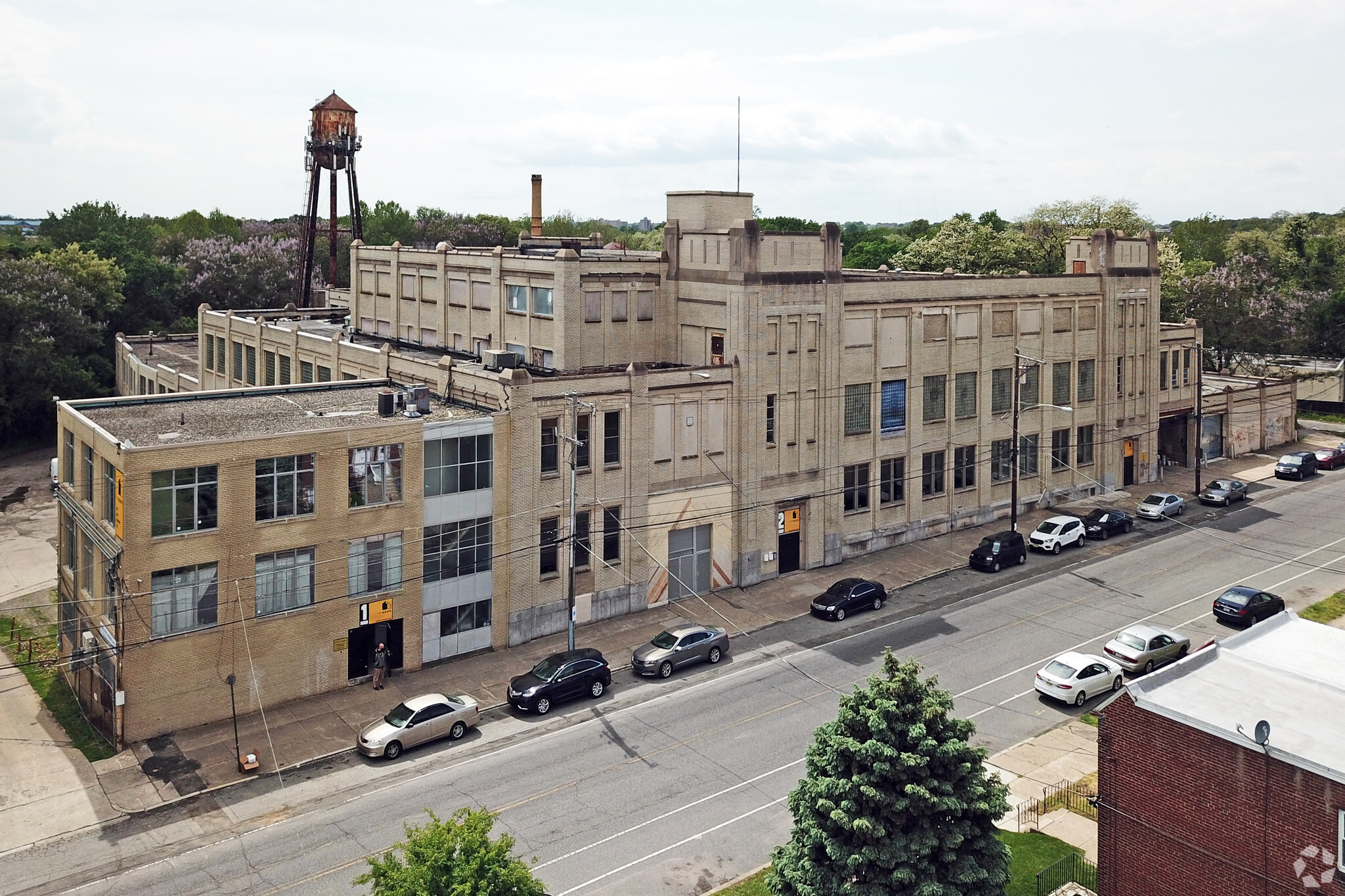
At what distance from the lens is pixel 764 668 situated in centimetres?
Result: 4144

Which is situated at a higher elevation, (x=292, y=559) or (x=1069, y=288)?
(x=1069, y=288)

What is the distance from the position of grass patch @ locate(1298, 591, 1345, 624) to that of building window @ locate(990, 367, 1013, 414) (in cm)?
1829

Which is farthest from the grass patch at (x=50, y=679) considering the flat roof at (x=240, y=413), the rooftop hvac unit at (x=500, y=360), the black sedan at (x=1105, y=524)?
the black sedan at (x=1105, y=524)

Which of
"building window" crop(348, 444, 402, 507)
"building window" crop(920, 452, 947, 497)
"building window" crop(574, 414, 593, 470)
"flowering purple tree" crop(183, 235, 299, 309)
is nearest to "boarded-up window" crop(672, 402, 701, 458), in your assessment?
"building window" crop(574, 414, 593, 470)

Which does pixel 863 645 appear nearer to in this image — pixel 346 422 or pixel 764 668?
pixel 764 668

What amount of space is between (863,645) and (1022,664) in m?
5.90

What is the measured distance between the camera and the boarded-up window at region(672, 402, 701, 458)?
4766cm

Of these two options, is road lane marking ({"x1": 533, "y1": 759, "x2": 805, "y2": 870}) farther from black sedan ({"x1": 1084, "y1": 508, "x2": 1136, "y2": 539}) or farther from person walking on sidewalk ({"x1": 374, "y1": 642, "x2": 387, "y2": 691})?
black sedan ({"x1": 1084, "y1": 508, "x2": 1136, "y2": 539})

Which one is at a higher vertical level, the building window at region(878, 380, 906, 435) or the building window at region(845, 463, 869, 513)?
the building window at region(878, 380, 906, 435)

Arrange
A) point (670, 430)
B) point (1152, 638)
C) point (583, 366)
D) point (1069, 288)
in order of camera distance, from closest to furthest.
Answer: point (1152, 638) → point (670, 430) → point (583, 366) → point (1069, 288)

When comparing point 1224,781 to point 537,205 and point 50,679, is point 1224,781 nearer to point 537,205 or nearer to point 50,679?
point 50,679

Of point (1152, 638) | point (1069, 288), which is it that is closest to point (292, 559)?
point (1152, 638)

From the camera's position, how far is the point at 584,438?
147 feet

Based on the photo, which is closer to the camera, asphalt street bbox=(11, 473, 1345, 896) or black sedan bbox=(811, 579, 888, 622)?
asphalt street bbox=(11, 473, 1345, 896)
